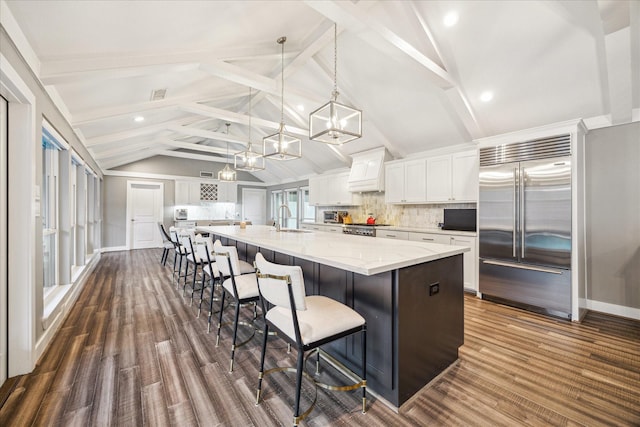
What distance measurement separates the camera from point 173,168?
920 cm

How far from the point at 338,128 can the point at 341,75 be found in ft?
7.80

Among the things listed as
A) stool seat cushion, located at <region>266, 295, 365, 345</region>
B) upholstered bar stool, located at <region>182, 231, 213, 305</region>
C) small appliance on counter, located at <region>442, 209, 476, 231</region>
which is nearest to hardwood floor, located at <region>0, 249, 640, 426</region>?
stool seat cushion, located at <region>266, 295, 365, 345</region>

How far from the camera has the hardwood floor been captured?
5.33 ft

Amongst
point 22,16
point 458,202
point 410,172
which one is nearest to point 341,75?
point 410,172

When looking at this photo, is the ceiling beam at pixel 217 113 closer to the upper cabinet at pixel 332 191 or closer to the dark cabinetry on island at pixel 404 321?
the upper cabinet at pixel 332 191

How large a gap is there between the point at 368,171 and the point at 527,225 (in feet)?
10.2

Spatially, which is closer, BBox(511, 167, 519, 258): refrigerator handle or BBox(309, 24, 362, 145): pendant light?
BBox(309, 24, 362, 145): pendant light

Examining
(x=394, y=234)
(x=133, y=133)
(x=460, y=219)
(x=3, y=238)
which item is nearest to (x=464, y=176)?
(x=460, y=219)

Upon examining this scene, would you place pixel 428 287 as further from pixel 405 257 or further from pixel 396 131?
pixel 396 131

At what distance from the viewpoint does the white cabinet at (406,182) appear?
4.89 metres

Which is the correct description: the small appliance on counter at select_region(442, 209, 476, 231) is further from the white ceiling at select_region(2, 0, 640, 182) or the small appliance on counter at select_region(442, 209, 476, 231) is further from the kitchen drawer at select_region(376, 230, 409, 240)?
the white ceiling at select_region(2, 0, 640, 182)

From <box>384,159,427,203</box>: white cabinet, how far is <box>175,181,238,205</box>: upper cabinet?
6620mm

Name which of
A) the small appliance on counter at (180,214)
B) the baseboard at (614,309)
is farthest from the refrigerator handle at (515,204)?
the small appliance on counter at (180,214)

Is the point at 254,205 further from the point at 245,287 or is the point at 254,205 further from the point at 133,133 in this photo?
the point at 245,287
